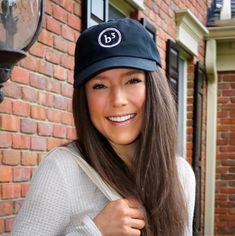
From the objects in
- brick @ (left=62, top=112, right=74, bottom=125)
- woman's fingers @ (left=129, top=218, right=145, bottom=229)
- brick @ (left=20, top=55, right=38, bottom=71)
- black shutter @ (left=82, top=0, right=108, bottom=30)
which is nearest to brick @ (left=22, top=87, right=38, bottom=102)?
brick @ (left=20, top=55, right=38, bottom=71)

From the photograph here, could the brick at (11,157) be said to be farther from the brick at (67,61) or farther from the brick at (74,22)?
the brick at (74,22)

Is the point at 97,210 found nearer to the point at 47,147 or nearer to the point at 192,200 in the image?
the point at 192,200

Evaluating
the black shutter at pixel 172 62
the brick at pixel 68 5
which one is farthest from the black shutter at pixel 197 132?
the brick at pixel 68 5

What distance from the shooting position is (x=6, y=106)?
8.09 feet

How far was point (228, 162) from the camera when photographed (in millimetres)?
6551

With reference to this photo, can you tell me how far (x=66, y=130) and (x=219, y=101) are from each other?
3.93 meters

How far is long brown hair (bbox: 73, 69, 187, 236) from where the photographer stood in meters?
1.54

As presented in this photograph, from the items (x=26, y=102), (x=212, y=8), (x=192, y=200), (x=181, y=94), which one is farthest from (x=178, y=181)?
(x=212, y=8)

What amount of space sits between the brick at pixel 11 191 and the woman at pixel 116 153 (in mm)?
1007

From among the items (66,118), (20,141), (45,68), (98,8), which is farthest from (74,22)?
(20,141)

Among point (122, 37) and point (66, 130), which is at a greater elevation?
point (122, 37)

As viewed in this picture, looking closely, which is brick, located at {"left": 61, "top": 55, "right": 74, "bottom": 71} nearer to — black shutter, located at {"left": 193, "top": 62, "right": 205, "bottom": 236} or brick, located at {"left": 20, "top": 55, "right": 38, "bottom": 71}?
brick, located at {"left": 20, "top": 55, "right": 38, "bottom": 71}

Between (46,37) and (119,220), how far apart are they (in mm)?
1594

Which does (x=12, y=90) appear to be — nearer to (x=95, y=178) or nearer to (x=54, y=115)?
(x=54, y=115)
